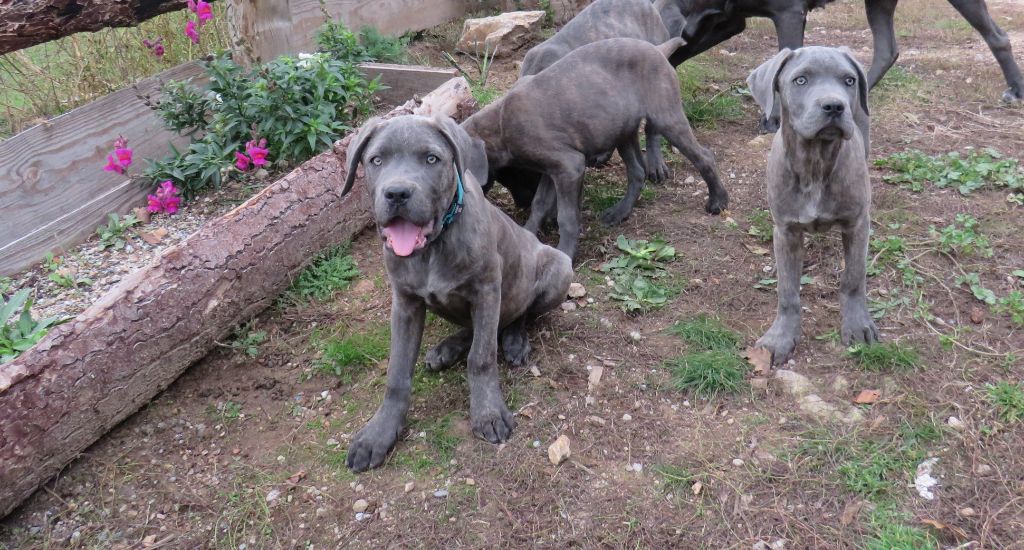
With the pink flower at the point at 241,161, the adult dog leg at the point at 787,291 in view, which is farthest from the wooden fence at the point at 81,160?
the adult dog leg at the point at 787,291

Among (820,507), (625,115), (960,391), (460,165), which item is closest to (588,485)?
(820,507)

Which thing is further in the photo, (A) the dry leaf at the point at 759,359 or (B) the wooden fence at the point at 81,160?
(B) the wooden fence at the point at 81,160

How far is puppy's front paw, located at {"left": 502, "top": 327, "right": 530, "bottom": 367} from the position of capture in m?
4.62

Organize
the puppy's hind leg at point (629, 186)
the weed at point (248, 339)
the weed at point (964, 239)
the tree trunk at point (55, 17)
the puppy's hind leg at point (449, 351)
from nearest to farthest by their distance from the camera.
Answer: the puppy's hind leg at point (449, 351)
the weed at point (248, 339)
the weed at point (964, 239)
the tree trunk at point (55, 17)
the puppy's hind leg at point (629, 186)

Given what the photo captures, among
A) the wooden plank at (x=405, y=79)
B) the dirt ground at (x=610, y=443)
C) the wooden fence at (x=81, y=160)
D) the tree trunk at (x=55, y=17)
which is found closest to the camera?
the dirt ground at (x=610, y=443)

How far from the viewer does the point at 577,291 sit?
529 cm

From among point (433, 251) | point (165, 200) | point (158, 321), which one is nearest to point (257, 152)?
point (165, 200)

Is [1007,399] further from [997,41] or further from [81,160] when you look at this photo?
[81,160]

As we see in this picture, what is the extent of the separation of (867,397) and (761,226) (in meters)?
2.11

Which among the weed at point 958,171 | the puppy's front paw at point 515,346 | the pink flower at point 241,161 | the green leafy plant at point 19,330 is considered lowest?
the weed at point 958,171

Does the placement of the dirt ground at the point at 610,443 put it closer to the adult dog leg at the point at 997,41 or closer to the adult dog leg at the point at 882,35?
the adult dog leg at the point at 882,35

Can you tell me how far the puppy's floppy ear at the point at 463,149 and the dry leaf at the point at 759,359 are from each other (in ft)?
6.02

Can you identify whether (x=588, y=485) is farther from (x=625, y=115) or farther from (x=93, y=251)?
(x=93, y=251)

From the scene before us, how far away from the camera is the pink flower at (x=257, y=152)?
5914 mm
